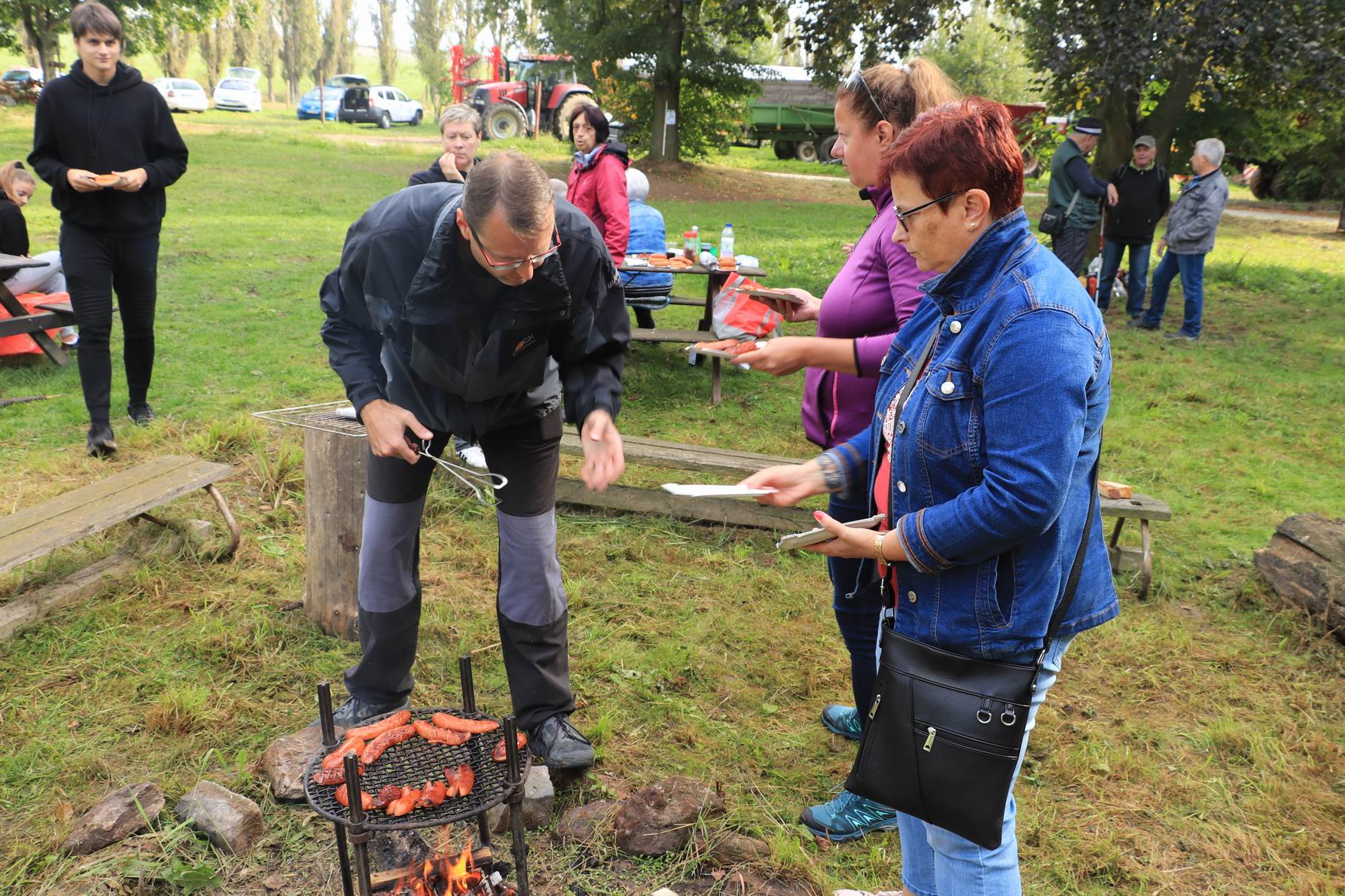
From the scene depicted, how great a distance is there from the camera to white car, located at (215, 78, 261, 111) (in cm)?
3462

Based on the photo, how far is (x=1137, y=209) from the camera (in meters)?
10.1

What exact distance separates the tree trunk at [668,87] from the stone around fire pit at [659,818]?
767 inches

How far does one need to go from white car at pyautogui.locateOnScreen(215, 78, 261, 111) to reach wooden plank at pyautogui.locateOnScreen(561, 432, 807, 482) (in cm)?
3515

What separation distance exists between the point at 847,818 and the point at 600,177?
190 inches

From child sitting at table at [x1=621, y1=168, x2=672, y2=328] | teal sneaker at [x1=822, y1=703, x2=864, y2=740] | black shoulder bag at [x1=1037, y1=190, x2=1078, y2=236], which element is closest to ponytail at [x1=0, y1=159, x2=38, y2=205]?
child sitting at table at [x1=621, y1=168, x2=672, y2=328]

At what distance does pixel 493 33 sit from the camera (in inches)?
1932

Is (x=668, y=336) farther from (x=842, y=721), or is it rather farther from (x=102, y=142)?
(x=842, y=721)

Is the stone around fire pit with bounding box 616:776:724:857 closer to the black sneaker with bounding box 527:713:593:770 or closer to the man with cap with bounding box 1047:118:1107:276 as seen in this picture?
the black sneaker with bounding box 527:713:593:770

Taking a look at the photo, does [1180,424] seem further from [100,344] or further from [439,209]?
[100,344]

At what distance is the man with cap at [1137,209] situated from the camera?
10.1m

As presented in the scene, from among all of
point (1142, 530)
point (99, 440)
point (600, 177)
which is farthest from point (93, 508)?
point (1142, 530)

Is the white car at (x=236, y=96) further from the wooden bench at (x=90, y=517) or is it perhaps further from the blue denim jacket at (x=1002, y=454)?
the blue denim jacket at (x=1002, y=454)

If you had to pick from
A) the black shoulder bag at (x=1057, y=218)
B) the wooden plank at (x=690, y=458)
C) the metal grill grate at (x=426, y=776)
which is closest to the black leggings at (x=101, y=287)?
the wooden plank at (x=690, y=458)

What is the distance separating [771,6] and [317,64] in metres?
45.4
